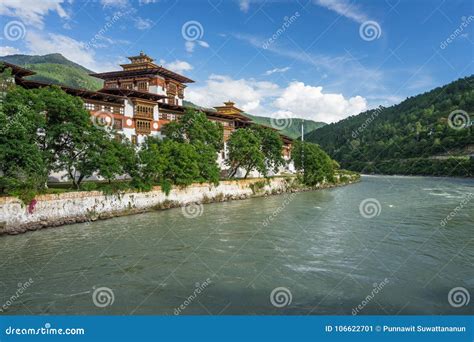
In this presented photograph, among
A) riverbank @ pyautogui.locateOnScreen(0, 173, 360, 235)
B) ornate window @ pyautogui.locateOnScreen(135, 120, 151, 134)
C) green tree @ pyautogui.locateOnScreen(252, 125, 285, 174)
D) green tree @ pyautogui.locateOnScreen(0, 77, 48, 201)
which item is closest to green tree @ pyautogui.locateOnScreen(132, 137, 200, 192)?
riverbank @ pyautogui.locateOnScreen(0, 173, 360, 235)

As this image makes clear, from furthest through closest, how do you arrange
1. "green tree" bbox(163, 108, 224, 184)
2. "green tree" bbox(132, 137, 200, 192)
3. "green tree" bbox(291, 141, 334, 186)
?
"green tree" bbox(291, 141, 334, 186), "green tree" bbox(163, 108, 224, 184), "green tree" bbox(132, 137, 200, 192)

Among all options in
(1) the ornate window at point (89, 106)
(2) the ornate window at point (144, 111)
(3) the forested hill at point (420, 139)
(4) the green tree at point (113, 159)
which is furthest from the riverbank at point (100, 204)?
(3) the forested hill at point (420, 139)

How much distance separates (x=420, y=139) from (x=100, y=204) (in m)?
107

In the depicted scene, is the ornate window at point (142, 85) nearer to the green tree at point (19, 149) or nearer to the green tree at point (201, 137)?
the green tree at point (201, 137)

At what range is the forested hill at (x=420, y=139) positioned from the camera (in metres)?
88.1

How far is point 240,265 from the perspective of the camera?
12977 millimetres

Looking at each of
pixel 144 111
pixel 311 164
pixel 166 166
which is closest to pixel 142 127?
pixel 144 111

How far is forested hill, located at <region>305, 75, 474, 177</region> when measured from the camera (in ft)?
289

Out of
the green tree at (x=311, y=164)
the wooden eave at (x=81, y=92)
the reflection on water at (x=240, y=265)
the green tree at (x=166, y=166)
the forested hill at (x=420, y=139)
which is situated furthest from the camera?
the forested hill at (x=420, y=139)

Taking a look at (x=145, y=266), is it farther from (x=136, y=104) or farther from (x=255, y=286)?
(x=136, y=104)

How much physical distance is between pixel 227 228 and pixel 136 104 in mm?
20256

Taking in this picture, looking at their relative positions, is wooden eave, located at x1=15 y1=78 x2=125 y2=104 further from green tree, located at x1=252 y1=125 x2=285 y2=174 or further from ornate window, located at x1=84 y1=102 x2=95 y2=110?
green tree, located at x1=252 y1=125 x2=285 y2=174

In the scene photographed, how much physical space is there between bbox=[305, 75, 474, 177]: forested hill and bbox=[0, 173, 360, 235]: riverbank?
2019 inches

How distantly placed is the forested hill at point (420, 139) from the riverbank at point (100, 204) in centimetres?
5129
